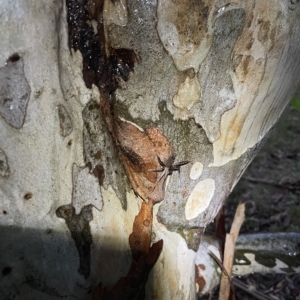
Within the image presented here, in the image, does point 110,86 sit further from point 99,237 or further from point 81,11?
point 99,237

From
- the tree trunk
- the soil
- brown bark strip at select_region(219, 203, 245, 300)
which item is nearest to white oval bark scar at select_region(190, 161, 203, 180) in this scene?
the tree trunk

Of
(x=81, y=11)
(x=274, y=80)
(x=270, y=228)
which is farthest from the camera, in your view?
(x=270, y=228)

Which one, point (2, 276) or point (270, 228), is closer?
point (2, 276)

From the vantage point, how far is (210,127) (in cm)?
70

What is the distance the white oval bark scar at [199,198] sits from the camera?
77 cm

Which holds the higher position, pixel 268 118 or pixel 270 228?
pixel 268 118

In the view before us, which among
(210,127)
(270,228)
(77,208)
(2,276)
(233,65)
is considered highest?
(233,65)

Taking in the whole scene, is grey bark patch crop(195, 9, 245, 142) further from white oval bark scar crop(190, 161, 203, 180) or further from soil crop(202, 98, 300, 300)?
soil crop(202, 98, 300, 300)

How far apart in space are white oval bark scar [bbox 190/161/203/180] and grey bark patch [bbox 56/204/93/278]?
0.19m

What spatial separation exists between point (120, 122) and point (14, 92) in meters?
0.18

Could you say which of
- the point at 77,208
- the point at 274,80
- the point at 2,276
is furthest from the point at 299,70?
the point at 2,276

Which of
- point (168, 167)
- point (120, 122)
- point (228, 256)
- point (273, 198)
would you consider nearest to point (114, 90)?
point (120, 122)

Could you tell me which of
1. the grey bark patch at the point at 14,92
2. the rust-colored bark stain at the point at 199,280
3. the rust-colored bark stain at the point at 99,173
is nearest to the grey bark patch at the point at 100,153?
the rust-colored bark stain at the point at 99,173

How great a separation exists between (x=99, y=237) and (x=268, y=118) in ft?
1.25
